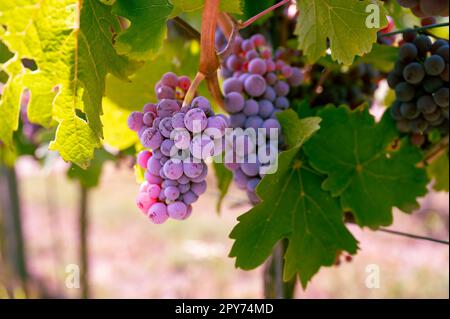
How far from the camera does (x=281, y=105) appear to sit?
80cm

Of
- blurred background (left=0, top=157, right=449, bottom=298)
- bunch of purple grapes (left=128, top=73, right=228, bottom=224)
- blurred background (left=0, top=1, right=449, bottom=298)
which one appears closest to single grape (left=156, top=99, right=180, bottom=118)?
bunch of purple grapes (left=128, top=73, right=228, bottom=224)

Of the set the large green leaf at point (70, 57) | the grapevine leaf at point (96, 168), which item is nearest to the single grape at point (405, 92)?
the large green leaf at point (70, 57)

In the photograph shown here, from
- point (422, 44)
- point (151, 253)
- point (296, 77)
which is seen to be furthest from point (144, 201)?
point (151, 253)

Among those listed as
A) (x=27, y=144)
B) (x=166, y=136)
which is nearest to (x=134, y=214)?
(x=27, y=144)

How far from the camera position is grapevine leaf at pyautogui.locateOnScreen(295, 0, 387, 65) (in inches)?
22.8

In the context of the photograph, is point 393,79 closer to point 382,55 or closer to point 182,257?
point 382,55

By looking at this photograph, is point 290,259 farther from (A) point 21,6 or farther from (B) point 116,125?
(A) point 21,6

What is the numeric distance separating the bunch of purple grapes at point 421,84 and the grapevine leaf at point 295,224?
171 millimetres

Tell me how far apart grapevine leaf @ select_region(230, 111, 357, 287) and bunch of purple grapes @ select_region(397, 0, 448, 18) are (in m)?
0.22

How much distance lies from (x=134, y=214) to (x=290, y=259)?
4483 millimetres

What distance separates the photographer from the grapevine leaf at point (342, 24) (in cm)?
58

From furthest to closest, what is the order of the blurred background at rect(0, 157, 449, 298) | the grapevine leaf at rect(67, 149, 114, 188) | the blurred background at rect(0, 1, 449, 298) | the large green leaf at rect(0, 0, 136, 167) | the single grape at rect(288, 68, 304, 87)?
the blurred background at rect(0, 157, 449, 298), the blurred background at rect(0, 1, 449, 298), the grapevine leaf at rect(67, 149, 114, 188), the single grape at rect(288, 68, 304, 87), the large green leaf at rect(0, 0, 136, 167)

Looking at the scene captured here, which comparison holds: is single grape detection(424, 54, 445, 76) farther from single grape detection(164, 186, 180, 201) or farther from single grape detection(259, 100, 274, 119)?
single grape detection(164, 186, 180, 201)

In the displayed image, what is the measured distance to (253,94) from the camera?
2.51ft
